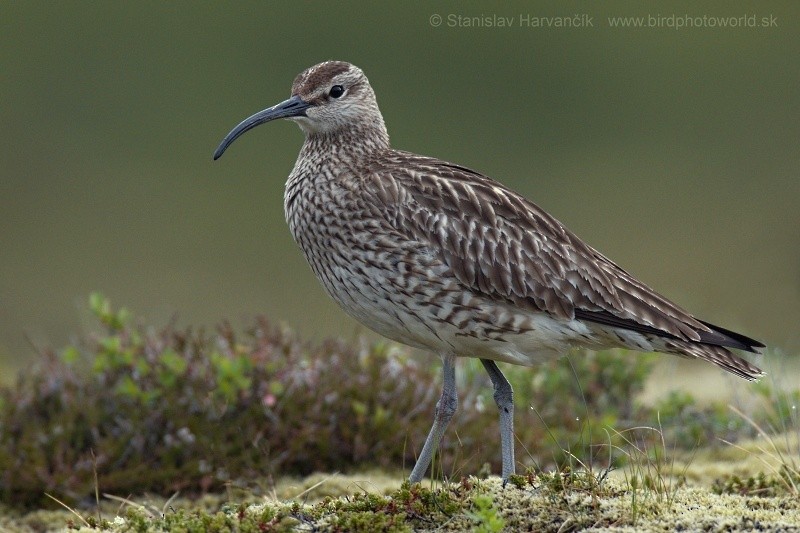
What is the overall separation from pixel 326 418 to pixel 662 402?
8.30 feet

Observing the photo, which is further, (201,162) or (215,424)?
(201,162)

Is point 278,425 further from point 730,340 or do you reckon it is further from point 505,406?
point 730,340

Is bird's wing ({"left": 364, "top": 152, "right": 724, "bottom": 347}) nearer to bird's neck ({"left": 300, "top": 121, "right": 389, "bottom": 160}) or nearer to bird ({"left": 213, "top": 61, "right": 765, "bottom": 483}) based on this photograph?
bird ({"left": 213, "top": 61, "right": 765, "bottom": 483})

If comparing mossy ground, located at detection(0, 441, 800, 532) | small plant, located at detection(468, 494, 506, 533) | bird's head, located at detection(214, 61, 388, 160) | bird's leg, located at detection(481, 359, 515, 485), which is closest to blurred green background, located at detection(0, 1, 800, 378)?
bird's head, located at detection(214, 61, 388, 160)

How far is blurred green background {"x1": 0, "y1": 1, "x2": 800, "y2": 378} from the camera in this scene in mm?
24203

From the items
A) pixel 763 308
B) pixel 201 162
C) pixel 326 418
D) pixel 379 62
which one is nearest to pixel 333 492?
pixel 326 418

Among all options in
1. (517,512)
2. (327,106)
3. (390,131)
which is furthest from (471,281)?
(390,131)

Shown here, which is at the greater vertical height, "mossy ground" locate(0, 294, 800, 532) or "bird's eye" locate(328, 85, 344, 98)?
"bird's eye" locate(328, 85, 344, 98)

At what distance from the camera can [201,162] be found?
31.0m

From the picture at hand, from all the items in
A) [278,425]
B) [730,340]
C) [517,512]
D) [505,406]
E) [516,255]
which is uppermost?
[516,255]

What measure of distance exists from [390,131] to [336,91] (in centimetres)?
2095

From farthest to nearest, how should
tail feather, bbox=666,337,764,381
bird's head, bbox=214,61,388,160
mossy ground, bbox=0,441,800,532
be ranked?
bird's head, bbox=214,61,388,160 < tail feather, bbox=666,337,764,381 < mossy ground, bbox=0,441,800,532

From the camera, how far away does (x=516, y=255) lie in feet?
→ 25.2

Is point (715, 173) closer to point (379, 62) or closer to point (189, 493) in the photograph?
point (379, 62)
